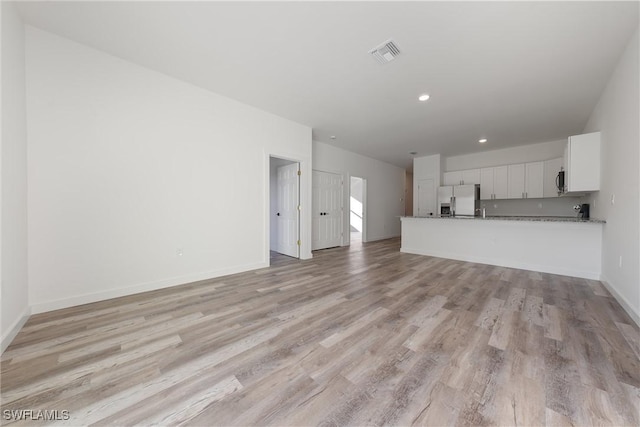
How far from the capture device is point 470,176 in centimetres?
644

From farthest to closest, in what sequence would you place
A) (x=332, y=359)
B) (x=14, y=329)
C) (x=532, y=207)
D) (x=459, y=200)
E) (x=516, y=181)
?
(x=459, y=200) → (x=532, y=207) → (x=516, y=181) → (x=14, y=329) → (x=332, y=359)

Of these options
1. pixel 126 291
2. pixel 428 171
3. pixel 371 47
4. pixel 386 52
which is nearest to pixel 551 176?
pixel 428 171

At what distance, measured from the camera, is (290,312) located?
7.66 ft

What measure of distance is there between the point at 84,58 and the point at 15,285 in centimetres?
233

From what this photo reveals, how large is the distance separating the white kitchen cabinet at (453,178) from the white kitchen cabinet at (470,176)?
105mm

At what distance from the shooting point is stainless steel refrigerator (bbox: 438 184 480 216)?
5.99 meters

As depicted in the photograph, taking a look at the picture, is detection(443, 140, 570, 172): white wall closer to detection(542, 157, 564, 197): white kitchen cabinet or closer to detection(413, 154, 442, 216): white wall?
detection(542, 157, 564, 197): white kitchen cabinet

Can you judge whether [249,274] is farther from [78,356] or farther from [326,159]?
[326,159]

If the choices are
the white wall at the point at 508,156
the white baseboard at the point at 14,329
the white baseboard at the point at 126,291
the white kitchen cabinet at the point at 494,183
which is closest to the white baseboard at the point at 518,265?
the white kitchen cabinet at the point at 494,183

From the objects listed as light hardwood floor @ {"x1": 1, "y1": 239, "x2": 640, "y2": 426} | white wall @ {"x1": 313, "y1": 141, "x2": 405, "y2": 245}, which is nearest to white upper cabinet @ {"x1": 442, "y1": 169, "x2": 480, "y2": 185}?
white wall @ {"x1": 313, "y1": 141, "x2": 405, "y2": 245}

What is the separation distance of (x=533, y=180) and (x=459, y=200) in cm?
160

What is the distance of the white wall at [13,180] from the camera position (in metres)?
1.79

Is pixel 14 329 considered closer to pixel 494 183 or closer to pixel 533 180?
pixel 494 183

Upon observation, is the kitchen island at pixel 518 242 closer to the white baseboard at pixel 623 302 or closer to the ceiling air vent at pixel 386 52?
the white baseboard at pixel 623 302
